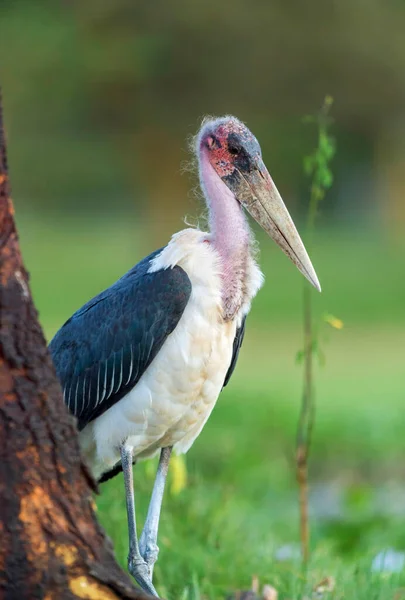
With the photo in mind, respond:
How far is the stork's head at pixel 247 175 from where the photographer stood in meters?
4.17

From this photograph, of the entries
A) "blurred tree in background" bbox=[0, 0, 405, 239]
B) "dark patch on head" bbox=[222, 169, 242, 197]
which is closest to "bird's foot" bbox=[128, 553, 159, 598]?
"dark patch on head" bbox=[222, 169, 242, 197]

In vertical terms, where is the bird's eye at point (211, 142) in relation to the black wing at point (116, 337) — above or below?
above

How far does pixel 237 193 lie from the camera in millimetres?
4211

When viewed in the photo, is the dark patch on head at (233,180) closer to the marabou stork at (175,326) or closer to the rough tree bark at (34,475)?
the marabou stork at (175,326)

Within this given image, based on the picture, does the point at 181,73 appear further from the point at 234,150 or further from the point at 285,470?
the point at 234,150

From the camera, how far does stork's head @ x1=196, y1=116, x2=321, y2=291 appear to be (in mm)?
4168

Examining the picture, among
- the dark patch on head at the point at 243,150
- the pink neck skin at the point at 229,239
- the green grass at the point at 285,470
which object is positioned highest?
the dark patch on head at the point at 243,150

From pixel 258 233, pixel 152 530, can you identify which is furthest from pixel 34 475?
pixel 258 233

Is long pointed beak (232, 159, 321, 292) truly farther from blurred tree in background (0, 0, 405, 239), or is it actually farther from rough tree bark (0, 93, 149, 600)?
blurred tree in background (0, 0, 405, 239)

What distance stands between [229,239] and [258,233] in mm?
12427

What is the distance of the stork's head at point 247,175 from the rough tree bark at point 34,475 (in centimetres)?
162

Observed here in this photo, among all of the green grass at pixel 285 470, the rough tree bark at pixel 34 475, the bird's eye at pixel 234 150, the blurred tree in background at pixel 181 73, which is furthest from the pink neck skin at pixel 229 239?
the blurred tree in background at pixel 181 73

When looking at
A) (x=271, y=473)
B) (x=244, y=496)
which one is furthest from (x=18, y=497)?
(x=271, y=473)

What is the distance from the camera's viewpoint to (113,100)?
955 inches
